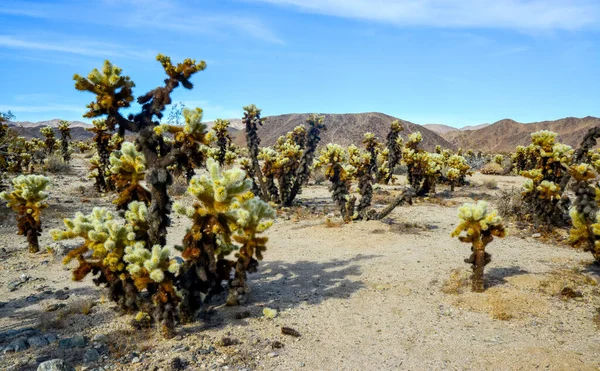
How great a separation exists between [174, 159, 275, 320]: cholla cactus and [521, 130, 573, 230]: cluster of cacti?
8631 mm

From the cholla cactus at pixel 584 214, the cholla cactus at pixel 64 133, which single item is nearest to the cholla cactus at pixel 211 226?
the cholla cactus at pixel 584 214

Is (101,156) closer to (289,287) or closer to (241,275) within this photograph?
(289,287)

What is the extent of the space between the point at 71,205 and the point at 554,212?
15.1 m

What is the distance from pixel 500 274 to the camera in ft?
23.9

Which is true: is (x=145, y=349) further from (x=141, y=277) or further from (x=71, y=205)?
(x=71, y=205)

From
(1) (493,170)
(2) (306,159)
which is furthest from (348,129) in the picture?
(2) (306,159)

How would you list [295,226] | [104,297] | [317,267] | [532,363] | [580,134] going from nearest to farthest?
1. [532,363]
2. [104,297]
3. [317,267]
4. [295,226]
5. [580,134]

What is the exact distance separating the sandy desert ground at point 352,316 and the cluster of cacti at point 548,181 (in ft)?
4.67

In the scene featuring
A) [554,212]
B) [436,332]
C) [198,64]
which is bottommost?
[436,332]

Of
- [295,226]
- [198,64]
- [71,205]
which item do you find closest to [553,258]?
[295,226]

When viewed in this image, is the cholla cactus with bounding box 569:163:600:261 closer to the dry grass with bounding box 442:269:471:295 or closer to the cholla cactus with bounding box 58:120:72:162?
the dry grass with bounding box 442:269:471:295

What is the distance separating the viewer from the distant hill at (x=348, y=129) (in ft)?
233

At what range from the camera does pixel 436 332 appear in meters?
5.27

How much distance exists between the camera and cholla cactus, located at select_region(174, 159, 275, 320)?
16.4 ft
